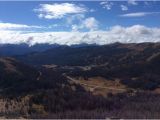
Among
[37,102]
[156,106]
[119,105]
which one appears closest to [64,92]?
[37,102]

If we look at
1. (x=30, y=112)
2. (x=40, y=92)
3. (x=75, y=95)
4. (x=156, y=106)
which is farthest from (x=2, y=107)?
(x=156, y=106)

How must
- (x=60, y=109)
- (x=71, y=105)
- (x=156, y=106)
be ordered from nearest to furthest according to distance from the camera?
(x=156, y=106), (x=60, y=109), (x=71, y=105)

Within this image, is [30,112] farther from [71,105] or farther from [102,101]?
[102,101]

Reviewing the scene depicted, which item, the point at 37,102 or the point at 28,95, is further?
the point at 28,95

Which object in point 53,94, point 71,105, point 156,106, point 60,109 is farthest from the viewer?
point 53,94

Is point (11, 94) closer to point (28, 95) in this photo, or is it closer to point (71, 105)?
point (28, 95)

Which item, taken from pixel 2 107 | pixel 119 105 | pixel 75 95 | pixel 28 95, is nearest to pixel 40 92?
pixel 28 95

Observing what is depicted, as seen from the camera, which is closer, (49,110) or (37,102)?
(49,110)

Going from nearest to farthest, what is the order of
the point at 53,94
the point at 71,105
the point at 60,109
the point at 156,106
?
1. the point at 156,106
2. the point at 60,109
3. the point at 71,105
4. the point at 53,94
